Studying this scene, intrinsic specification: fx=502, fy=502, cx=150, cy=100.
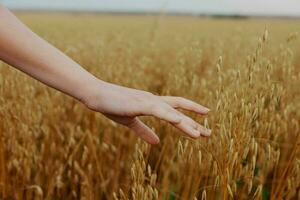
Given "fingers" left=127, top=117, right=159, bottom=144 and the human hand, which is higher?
the human hand

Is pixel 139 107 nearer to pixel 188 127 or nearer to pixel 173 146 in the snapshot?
pixel 188 127

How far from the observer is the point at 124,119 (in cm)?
93

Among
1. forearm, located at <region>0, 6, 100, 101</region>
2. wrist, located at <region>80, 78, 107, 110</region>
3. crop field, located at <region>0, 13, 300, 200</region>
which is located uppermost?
forearm, located at <region>0, 6, 100, 101</region>

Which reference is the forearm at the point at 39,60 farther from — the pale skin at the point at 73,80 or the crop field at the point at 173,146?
the crop field at the point at 173,146

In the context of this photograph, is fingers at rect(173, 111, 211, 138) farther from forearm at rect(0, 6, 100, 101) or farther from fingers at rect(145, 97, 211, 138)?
forearm at rect(0, 6, 100, 101)

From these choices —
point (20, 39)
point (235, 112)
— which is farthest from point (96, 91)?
point (235, 112)

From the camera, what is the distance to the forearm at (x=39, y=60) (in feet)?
3.08

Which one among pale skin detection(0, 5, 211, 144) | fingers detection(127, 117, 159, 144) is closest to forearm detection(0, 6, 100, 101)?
pale skin detection(0, 5, 211, 144)

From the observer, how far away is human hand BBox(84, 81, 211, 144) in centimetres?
84

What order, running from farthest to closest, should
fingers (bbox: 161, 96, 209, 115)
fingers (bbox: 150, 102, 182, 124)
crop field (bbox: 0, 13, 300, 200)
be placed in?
crop field (bbox: 0, 13, 300, 200), fingers (bbox: 161, 96, 209, 115), fingers (bbox: 150, 102, 182, 124)

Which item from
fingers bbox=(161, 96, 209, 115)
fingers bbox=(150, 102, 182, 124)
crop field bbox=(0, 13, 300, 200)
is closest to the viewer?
fingers bbox=(150, 102, 182, 124)

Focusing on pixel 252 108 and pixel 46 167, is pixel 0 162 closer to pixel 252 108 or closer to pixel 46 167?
pixel 46 167

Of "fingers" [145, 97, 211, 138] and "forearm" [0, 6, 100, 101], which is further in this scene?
"forearm" [0, 6, 100, 101]

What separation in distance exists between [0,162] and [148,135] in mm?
747
